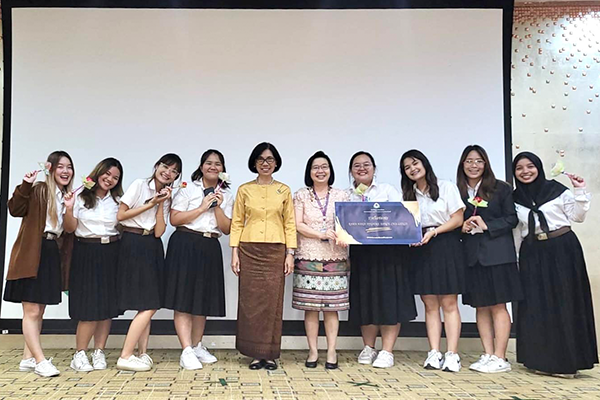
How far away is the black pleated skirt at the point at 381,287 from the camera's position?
3.22m

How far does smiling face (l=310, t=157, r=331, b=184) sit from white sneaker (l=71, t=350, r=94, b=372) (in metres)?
1.91

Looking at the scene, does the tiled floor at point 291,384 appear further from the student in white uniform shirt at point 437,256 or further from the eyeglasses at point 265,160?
the eyeglasses at point 265,160

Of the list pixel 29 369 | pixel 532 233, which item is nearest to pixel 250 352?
pixel 29 369

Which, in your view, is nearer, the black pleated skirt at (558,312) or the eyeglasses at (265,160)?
the black pleated skirt at (558,312)

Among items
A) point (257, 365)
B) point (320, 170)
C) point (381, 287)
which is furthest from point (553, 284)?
point (257, 365)

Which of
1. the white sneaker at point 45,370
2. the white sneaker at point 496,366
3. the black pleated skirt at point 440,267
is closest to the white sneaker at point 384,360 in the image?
the black pleated skirt at point 440,267

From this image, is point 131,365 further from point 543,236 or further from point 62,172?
point 543,236

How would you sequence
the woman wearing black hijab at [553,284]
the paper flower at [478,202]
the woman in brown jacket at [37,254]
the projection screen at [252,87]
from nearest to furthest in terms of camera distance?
the woman in brown jacket at [37,254] → the woman wearing black hijab at [553,284] → the paper flower at [478,202] → the projection screen at [252,87]

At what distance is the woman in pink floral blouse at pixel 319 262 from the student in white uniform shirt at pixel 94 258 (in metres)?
1.22

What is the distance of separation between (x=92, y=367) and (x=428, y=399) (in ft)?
6.94

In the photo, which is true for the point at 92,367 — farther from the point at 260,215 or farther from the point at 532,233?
the point at 532,233

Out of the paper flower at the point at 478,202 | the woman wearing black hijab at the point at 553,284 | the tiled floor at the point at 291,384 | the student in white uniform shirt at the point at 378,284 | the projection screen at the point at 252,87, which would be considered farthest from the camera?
the projection screen at the point at 252,87

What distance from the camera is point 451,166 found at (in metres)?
4.04

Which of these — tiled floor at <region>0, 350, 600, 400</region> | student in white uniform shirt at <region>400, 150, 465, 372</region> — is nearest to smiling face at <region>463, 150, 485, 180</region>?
student in white uniform shirt at <region>400, 150, 465, 372</region>
